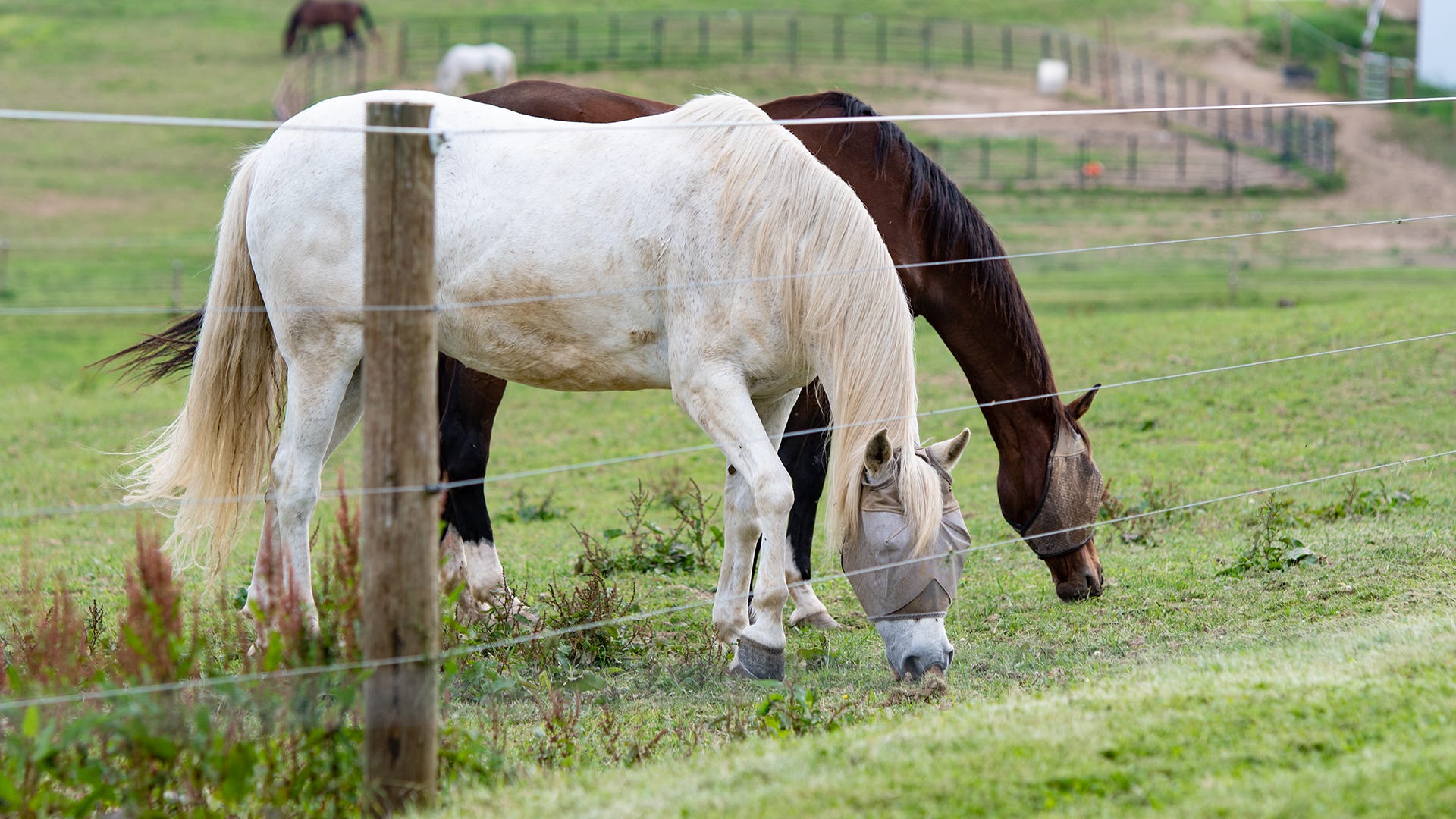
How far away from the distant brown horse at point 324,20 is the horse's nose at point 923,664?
113ft

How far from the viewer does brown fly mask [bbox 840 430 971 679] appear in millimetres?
4328

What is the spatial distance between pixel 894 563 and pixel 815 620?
144cm

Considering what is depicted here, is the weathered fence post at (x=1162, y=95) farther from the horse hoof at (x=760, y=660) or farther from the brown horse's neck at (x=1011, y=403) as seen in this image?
the horse hoof at (x=760, y=660)

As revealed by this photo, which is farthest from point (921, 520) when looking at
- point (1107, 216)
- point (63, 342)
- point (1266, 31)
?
point (1266, 31)

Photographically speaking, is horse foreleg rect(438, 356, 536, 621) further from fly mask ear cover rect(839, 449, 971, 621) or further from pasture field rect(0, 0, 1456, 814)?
fly mask ear cover rect(839, 449, 971, 621)

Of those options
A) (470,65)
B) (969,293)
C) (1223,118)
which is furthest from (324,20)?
(969,293)

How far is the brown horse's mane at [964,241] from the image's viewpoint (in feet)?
17.7

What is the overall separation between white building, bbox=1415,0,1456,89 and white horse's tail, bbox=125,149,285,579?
35033 millimetres

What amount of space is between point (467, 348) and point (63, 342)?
14392 millimetres

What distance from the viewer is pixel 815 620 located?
18.7ft

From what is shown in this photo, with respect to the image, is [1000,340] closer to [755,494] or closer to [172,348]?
[755,494]

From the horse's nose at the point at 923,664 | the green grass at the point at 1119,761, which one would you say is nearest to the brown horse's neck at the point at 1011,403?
the horse's nose at the point at 923,664

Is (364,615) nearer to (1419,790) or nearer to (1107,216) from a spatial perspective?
(1419,790)

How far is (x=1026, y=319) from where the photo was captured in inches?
214
